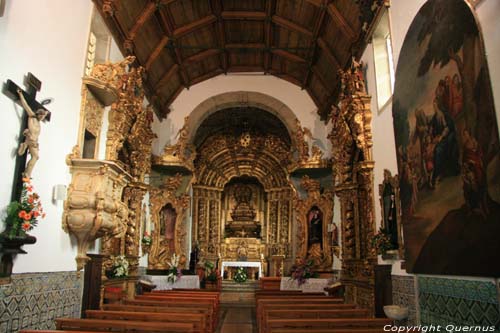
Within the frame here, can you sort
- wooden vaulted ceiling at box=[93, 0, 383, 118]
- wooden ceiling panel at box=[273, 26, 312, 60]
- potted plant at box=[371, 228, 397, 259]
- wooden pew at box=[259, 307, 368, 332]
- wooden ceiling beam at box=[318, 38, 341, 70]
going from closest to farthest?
wooden pew at box=[259, 307, 368, 332] < potted plant at box=[371, 228, 397, 259] < wooden vaulted ceiling at box=[93, 0, 383, 118] < wooden ceiling beam at box=[318, 38, 341, 70] < wooden ceiling panel at box=[273, 26, 312, 60]

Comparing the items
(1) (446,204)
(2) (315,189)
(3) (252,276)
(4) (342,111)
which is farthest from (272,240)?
(1) (446,204)

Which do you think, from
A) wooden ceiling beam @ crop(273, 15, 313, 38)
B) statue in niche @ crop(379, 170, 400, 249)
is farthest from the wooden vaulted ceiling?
statue in niche @ crop(379, 170, 400, 249)

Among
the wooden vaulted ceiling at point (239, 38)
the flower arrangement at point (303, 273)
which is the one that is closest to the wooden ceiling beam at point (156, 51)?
the wooden vaulted ceiling at point (239, 38)

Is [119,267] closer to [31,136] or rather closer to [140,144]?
[140,144]

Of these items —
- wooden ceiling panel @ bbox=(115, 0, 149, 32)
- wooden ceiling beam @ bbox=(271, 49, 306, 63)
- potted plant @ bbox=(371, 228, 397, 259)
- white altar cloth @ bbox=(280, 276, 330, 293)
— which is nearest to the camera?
potted plant @ bbox=(371, 228, 397, 259)

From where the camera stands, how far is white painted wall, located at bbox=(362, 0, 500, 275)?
4.29m

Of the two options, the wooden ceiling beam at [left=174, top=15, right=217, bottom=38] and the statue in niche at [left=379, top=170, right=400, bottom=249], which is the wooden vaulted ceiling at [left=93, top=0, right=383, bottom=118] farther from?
the statue in niche at [left=379, top=170, right=400, bottom=249]

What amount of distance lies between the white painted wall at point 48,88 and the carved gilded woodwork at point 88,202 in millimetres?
172

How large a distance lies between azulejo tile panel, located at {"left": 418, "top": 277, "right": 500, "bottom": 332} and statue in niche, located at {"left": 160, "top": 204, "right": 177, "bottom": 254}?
10115 mm

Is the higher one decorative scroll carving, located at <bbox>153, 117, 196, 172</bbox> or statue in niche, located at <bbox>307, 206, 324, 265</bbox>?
decorative scroll carving, located at <bbox>153, 117, 196, 172</bbox>

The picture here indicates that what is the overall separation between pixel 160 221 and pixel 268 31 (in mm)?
7580

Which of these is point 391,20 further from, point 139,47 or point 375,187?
point 139,47

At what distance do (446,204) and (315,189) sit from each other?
9.43 meters

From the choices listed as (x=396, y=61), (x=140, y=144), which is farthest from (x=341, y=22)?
(x=140, y=144)
